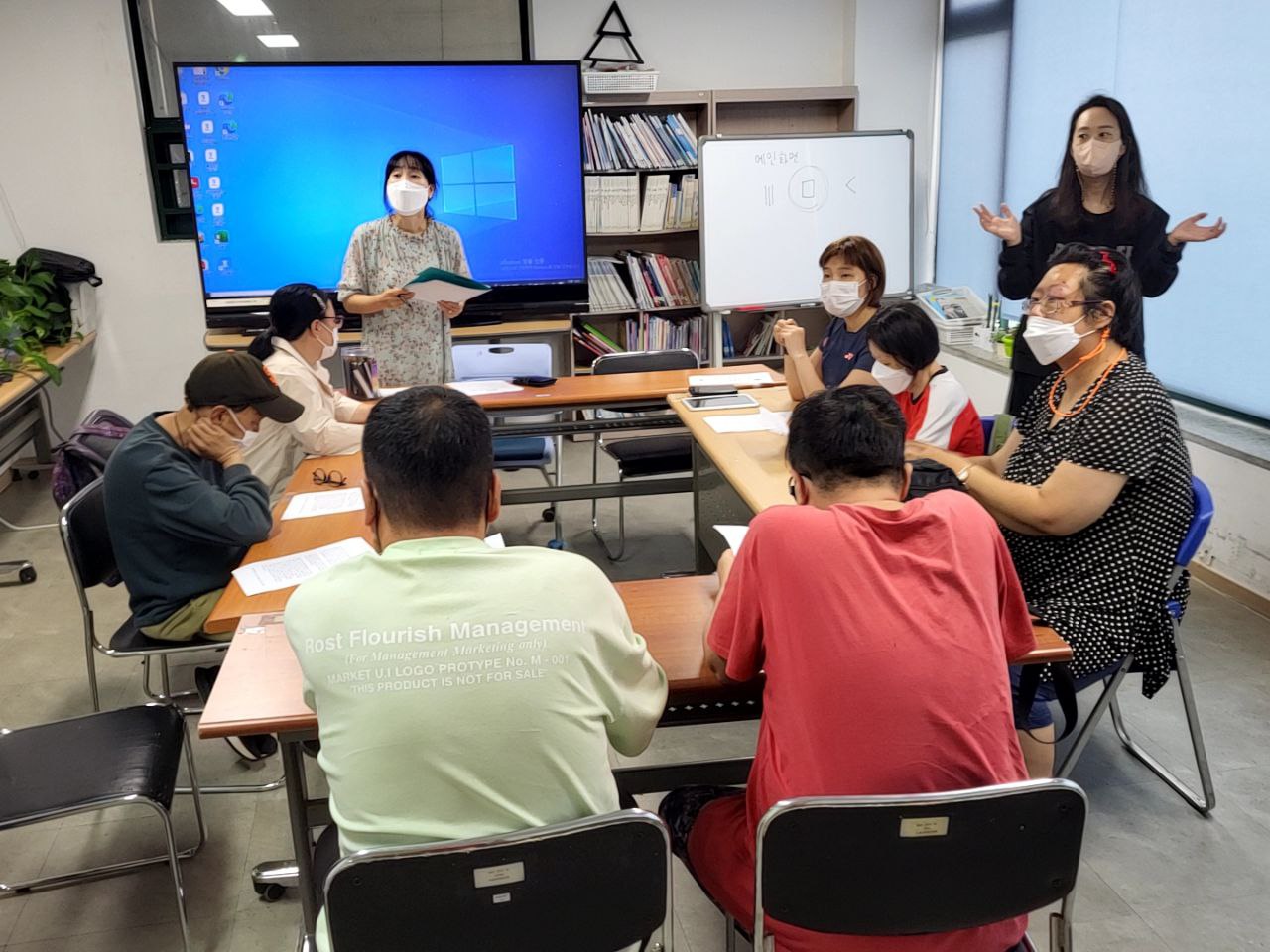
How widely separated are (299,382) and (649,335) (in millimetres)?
3204

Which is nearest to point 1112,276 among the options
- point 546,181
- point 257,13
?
point 546,181

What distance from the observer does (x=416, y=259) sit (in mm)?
3789

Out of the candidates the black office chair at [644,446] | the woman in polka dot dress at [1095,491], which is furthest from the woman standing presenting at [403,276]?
the woman in polka dot dress at [1095,491]

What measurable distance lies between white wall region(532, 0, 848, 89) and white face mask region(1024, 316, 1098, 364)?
13.4 ft

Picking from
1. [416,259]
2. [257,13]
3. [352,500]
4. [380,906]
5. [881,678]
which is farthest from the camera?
[257,13]

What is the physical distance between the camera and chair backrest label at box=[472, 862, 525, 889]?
121cm

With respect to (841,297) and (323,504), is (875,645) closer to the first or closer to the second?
(323,504)

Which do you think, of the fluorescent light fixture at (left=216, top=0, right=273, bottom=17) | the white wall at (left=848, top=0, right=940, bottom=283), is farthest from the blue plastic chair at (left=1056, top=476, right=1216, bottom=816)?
the fluorescent light fixture at (left=216, top=0, right=273, bottom=17)

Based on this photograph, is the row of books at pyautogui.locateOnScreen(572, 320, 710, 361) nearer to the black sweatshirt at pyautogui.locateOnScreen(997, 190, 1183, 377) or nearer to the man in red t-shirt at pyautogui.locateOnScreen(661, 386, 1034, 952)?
the black sweatshirt at pyautogui.locateOnScreen(997, 190, 1183, 377)

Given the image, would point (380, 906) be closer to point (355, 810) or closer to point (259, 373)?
point (355, 810)

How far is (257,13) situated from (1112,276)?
16.1ft

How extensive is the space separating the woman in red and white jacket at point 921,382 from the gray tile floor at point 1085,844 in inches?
37.8

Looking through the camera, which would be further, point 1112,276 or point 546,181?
point 546,181

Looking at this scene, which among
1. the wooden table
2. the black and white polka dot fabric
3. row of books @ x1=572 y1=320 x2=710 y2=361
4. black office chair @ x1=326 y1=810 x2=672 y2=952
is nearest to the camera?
black office chair @ x1=326 y1=810 x2=672 y2=952
